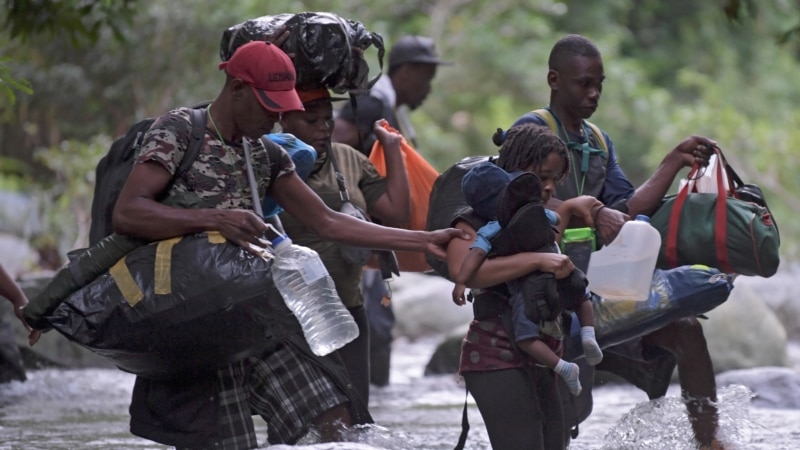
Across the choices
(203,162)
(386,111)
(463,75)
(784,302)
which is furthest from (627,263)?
(463,75)

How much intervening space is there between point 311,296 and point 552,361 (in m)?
0.87

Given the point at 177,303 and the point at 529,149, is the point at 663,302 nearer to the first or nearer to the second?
the point at 529,149

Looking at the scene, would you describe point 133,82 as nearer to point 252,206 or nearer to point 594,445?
point 594,445

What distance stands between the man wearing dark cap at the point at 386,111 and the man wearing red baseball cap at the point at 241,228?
1329mm

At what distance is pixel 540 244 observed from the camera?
15.7ft

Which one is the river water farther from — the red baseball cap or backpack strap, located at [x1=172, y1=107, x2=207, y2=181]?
the red baseball cap

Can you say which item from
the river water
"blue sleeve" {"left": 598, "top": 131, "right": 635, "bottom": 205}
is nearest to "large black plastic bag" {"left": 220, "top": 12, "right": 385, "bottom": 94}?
"blue sleeve" {"left": 598, "top": 131, "right": 635, "bottom": 205}

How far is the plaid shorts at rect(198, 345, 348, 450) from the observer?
5094mm

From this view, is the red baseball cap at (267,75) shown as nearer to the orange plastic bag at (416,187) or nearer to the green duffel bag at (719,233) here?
the orange plastic bag at (416,187)

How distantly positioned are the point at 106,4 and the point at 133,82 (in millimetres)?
7315

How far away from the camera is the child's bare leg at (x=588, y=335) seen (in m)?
4.91

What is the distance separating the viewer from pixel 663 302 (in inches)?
228

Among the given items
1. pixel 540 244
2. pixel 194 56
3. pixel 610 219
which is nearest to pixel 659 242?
pixel 610 219

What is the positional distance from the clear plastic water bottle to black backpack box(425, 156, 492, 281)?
70 cm
